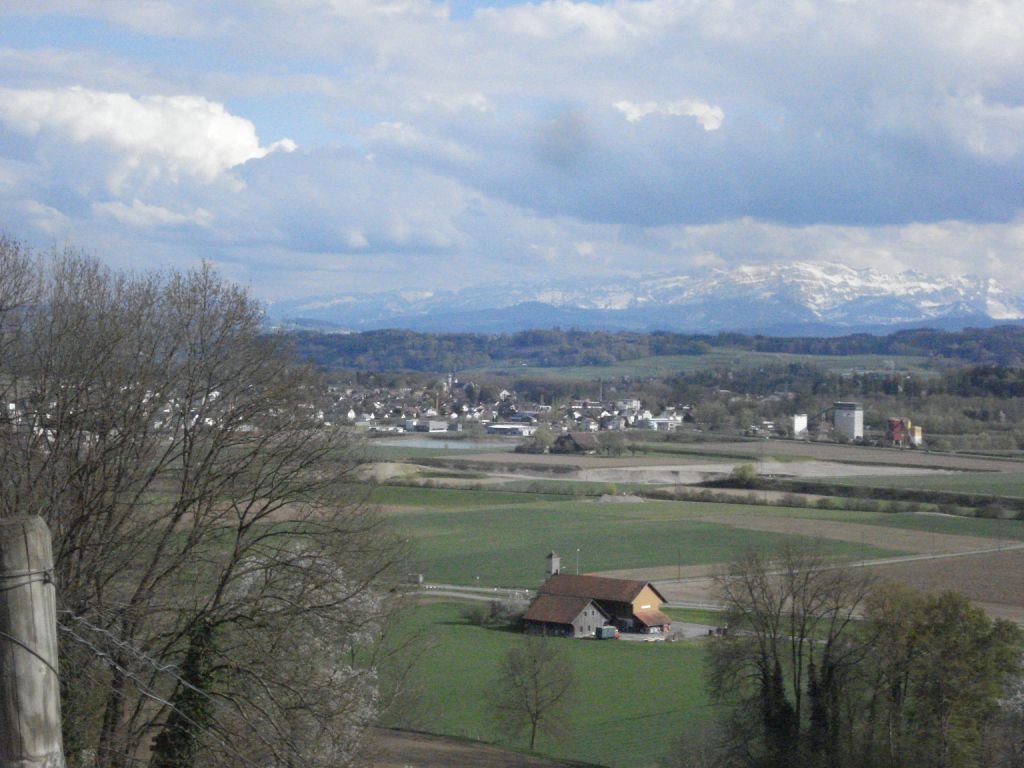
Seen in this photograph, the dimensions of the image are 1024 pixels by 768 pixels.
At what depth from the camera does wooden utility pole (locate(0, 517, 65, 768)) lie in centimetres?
306

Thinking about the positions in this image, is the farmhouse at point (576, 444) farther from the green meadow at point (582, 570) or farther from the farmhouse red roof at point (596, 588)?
the farmhouse red roof at point (596, 588)

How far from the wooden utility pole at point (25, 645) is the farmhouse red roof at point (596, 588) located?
113 feet

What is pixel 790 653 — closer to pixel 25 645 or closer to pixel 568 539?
pixel 25 645

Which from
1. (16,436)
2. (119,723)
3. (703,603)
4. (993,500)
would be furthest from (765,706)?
(993,500)

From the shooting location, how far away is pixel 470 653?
103ft

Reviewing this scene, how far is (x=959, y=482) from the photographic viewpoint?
2398 inches

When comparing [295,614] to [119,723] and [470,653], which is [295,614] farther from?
[470,653]

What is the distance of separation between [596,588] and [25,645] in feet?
117

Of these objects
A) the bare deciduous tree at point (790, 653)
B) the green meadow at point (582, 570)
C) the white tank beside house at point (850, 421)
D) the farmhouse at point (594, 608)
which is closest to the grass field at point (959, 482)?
the green meadow at point (582, 570)

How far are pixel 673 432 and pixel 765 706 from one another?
246ft

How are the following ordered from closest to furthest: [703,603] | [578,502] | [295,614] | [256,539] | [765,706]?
1. [295,614]
2. [256,539]
3. [765,706]
4. [703,603]
5. [578,502]

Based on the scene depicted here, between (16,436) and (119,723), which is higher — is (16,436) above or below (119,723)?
above

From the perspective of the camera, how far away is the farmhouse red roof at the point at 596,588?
3709 centimetres

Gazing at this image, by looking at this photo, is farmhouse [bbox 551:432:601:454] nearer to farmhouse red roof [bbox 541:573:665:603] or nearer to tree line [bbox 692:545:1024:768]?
farmhouse red roof [bbox 541:573:665:603]
